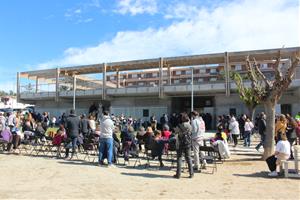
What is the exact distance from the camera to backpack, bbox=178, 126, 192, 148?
8.53 meters

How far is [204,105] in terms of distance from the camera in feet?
113

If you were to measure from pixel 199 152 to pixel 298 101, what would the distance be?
71.8ft

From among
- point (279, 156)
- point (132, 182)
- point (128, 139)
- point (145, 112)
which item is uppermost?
point (145, 112)

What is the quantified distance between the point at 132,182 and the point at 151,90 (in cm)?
2582

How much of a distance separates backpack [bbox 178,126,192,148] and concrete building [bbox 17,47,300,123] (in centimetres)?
1970

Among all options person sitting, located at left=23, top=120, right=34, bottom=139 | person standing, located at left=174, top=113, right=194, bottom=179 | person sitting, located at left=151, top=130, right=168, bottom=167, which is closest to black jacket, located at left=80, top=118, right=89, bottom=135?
person sitting, located at left=23, top=120, right=34, bottom=139

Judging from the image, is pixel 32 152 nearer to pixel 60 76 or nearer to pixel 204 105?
pixel 204 105

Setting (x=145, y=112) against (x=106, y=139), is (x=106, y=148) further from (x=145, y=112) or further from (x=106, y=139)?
(x=145, y=112)

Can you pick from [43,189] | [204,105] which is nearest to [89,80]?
[204,105]

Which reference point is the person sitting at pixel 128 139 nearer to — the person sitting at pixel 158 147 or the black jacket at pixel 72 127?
the person sitting at pixel 158 147

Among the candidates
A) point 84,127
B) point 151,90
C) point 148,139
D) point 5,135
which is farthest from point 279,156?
point 151,90

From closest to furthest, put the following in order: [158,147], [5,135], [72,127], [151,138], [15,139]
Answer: [158,147]
[151,138]
[72,127]
[5,135]
[15,139]

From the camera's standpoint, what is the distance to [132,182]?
25.7 feet

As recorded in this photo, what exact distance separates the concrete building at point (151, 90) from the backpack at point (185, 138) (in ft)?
64.6
